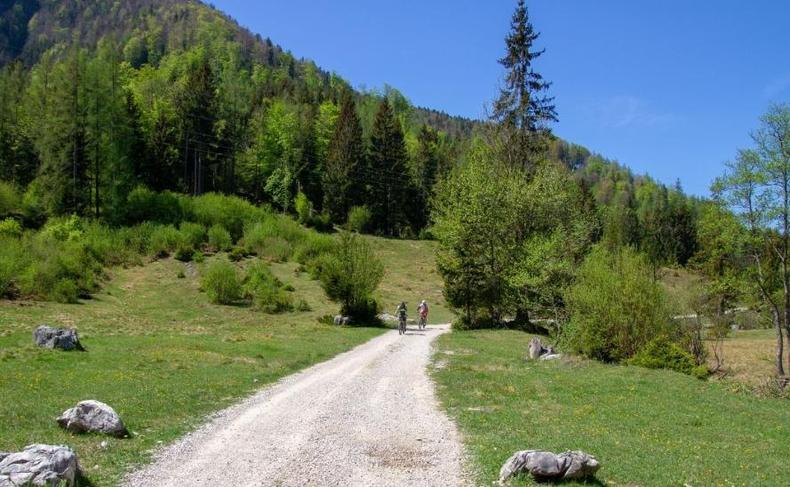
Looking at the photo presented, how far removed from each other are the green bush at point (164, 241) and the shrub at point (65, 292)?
1848 centimetres

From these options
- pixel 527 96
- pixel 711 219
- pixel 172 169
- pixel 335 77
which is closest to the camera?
pixel 711 219

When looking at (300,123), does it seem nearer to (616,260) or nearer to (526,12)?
(526,12)

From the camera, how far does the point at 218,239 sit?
6994 centimetres

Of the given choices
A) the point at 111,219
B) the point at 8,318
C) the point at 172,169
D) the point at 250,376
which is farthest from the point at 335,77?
the point at 250,376

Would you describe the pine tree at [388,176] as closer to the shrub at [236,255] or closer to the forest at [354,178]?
the forest at [354,178]

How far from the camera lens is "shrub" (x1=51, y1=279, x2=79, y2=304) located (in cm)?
4475

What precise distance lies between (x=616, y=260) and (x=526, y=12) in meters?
26.3

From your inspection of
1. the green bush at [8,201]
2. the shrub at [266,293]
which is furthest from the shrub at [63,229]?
the shrub at [266,293]

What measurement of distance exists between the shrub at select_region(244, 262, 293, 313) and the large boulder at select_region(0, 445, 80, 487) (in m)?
39.7

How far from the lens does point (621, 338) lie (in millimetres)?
26594

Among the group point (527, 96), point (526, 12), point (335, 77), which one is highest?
point (335, 77)

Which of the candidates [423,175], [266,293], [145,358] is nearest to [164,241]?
[266,293]

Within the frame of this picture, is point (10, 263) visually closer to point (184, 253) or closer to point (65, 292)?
point (65, 292)

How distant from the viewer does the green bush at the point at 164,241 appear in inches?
2562
